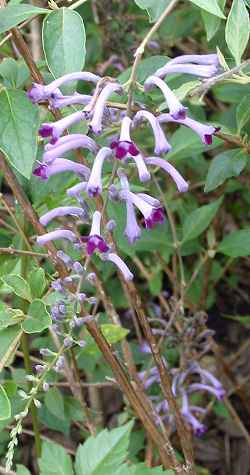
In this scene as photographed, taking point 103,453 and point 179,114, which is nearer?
point 179,114

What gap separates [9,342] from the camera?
5.89ft

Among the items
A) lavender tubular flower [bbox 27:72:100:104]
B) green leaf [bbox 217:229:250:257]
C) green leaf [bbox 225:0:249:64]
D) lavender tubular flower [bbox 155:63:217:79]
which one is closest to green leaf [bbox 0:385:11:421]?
lavender tubular flower [bbox 27:72:100:104]

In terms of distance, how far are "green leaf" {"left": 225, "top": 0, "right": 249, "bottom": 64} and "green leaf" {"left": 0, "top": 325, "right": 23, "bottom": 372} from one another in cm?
72

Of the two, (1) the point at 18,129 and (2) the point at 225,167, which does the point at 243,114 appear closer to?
(2) the point at 225,167

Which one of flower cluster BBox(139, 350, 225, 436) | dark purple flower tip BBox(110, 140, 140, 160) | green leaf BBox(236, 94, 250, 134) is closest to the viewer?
dark purple flower tip BBox(110, 140, 140, 160)

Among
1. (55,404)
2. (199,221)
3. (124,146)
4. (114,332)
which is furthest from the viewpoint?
(199,221)

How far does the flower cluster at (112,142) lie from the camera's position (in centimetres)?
147

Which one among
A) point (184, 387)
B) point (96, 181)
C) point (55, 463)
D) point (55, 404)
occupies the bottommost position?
point (184, 387)

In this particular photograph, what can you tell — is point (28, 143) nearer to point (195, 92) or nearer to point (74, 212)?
point (74, 212)

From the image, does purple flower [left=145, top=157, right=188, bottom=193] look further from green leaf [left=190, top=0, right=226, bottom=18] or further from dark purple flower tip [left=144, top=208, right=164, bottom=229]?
green leaf [left=190, top=0, right=226, bottom=18]

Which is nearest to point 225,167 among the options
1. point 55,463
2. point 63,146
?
point 63,146

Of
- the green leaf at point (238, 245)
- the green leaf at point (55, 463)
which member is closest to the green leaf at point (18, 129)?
the green leaf at point (55, 463)

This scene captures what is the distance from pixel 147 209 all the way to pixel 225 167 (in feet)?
1.79

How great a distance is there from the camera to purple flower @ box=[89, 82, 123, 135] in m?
1.43
